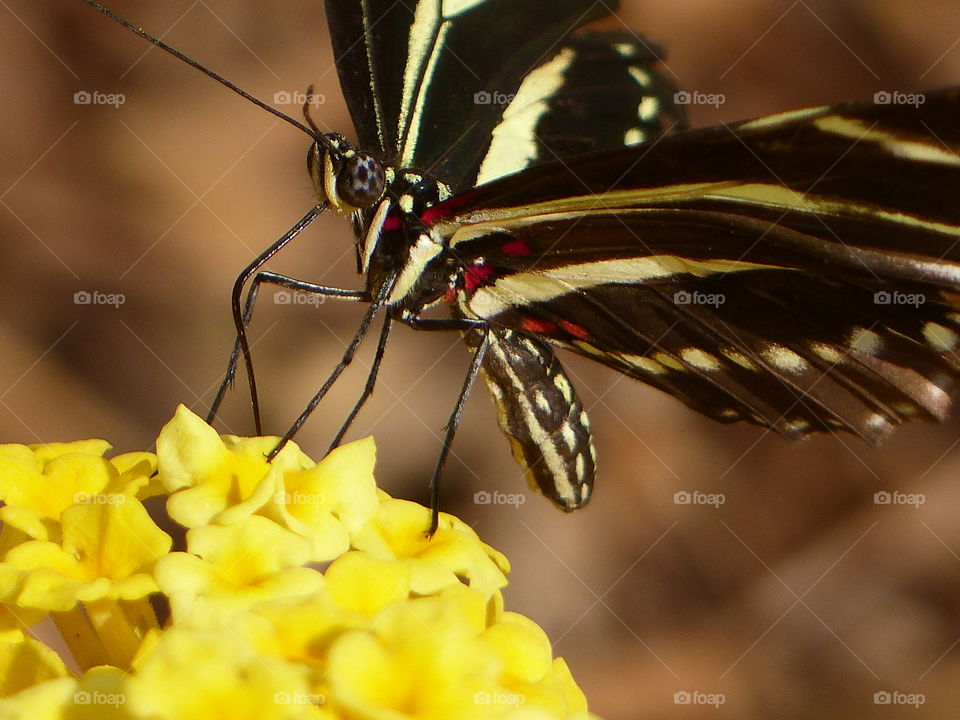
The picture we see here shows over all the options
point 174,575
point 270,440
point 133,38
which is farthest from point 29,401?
point 174,575

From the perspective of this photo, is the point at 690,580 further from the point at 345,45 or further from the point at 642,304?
the point at 345,45
